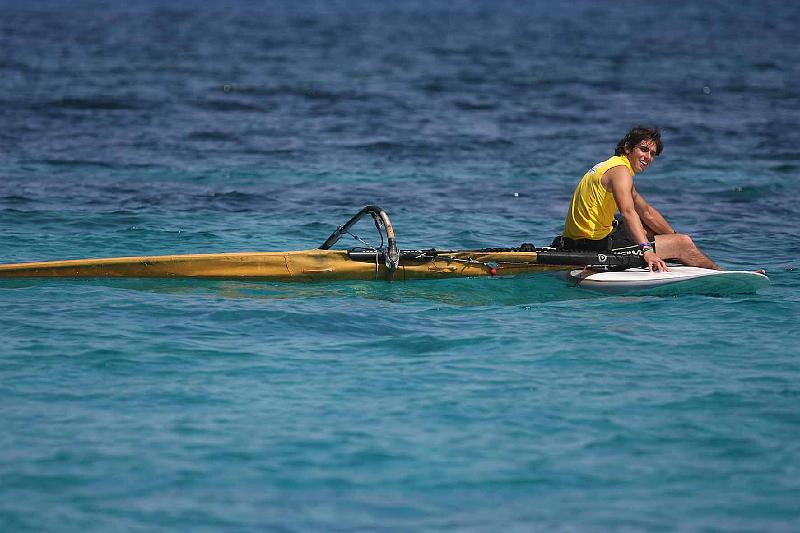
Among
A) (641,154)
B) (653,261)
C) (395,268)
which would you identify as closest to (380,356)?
(395,268)

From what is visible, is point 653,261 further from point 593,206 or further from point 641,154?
point 641,154

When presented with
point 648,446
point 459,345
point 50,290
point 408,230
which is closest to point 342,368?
point 459,345

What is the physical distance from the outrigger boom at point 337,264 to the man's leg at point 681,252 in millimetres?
368

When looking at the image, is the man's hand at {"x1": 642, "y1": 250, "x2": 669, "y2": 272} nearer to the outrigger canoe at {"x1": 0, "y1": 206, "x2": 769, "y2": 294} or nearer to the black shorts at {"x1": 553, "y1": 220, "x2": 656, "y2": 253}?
the outrigger canoe at {"x1": 0, "y1": 206, "x2": 769, "y2": 294}

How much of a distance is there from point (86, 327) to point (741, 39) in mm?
59959

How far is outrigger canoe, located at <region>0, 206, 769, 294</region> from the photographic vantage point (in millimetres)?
12758

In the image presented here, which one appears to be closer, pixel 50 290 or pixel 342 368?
pixel 342 368

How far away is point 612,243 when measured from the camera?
1337cm

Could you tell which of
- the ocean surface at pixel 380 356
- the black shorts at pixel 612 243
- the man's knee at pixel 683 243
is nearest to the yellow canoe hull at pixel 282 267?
the ocean surface at pixel 380 356

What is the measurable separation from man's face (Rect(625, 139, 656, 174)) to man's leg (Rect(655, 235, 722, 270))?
99cm

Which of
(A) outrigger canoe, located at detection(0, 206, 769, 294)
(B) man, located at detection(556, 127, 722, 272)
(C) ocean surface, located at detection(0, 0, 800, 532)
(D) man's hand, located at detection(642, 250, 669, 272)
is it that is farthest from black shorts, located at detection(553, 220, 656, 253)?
(C) ocean surface, located at detection(0, 0, 800, 532)

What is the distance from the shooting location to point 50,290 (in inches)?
492

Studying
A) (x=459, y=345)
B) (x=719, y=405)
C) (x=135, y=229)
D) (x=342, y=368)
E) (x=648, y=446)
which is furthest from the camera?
(x=135, y=229)

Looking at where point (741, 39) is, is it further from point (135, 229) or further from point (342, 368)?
point (342, 368)
